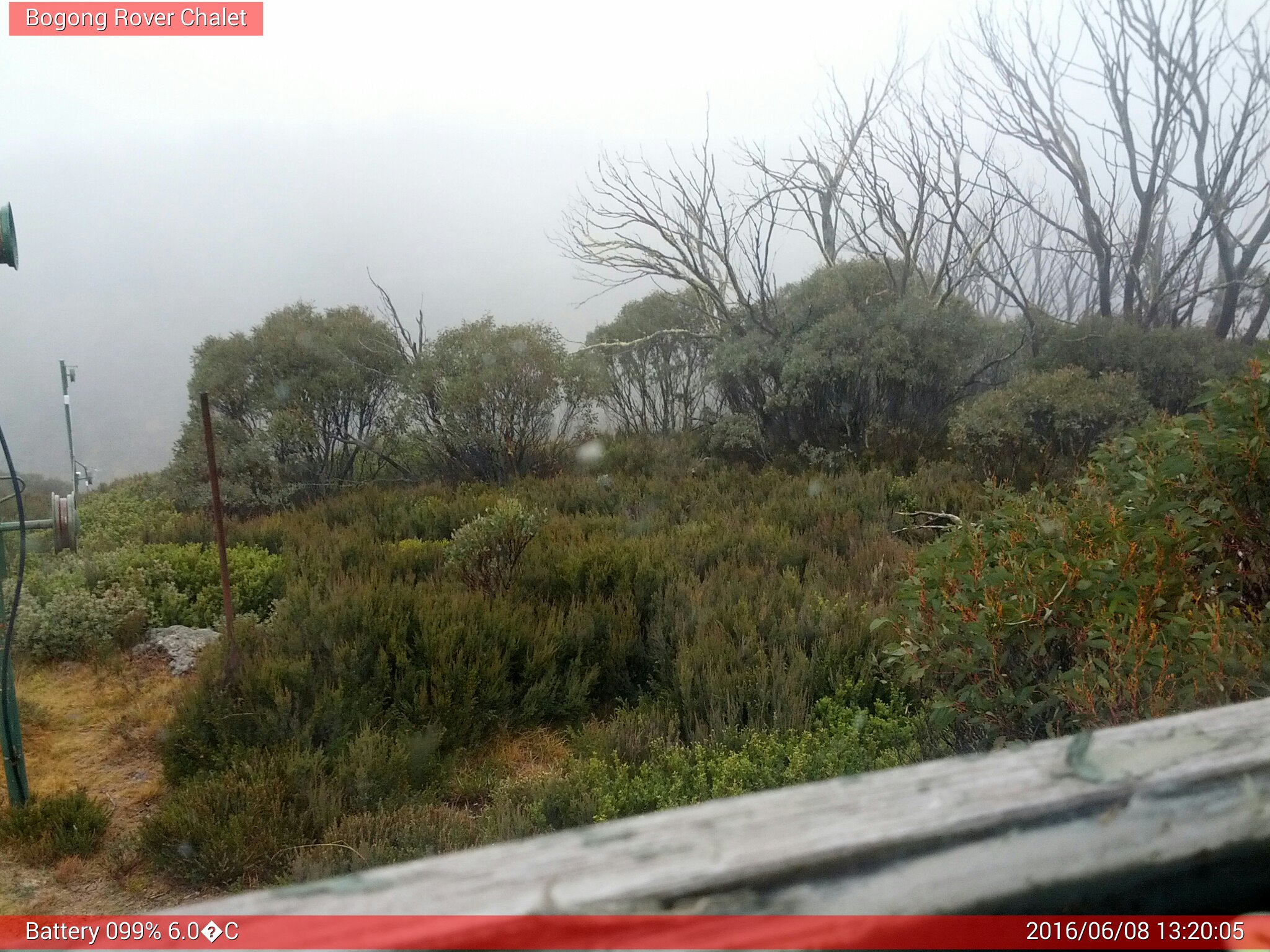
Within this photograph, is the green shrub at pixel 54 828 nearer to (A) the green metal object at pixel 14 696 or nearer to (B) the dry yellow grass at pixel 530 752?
(A) the green metal object at pixel 14 696

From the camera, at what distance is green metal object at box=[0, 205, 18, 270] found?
2.61 metres

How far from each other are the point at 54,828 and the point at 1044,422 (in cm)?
822

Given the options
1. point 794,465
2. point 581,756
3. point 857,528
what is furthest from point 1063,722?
point 794,465

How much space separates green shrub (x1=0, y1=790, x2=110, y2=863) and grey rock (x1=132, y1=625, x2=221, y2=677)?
1549 millimetres

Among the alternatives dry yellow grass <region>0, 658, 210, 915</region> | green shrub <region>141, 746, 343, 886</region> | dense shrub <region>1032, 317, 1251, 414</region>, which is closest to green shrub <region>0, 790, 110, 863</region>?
dry yellow grass <region>0, 658, 210, 915</region>

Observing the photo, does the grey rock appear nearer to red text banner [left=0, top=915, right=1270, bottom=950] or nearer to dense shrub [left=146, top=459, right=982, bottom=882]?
dense shrub [left=146, top=459, right=982, bottom=882]

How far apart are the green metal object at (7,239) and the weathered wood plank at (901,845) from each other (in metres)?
2.81

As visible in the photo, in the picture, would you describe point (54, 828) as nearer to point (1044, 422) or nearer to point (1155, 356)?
point (1044, 422)

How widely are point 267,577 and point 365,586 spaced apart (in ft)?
4.79

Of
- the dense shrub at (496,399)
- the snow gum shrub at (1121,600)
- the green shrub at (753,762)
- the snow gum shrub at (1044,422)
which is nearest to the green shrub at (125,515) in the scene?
the dense shrub at (496,399)

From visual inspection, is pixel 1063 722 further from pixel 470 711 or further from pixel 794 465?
pixel 794 465

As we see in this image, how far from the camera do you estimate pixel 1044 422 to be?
8.16 metres

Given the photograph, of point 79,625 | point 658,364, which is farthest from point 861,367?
point 79,625

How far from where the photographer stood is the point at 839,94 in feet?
38.3
